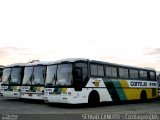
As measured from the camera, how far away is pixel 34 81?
74.4 feet

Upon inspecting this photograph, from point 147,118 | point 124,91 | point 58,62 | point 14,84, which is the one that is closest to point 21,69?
point 14,84

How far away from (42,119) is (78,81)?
5852 millimetres

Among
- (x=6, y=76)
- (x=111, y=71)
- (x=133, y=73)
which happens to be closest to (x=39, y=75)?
(x=6, y=76)

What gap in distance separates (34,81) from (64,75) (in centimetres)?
404

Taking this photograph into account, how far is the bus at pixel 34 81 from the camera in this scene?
2203cm

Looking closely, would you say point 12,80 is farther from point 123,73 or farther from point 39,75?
point 123,73

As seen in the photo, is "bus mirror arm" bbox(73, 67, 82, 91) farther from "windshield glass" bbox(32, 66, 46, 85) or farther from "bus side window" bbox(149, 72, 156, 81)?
"bus side window" bbox(149, 72, 156, 81)

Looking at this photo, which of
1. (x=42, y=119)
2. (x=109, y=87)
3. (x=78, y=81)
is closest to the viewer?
(x=42, y=119)

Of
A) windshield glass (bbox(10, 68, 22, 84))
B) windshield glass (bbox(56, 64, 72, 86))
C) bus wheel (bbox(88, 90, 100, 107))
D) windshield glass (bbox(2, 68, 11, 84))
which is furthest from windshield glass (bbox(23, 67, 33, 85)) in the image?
bus wheel (bbox(88, 90, 100, 107))

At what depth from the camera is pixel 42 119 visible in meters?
13.4

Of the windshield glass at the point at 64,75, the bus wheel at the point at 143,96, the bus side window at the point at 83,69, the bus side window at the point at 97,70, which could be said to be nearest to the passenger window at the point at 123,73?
the bus side window at the point at 97,70

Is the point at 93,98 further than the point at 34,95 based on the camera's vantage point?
No

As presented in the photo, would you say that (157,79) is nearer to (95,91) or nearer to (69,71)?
(95,91)

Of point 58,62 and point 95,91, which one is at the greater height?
point 58,62
